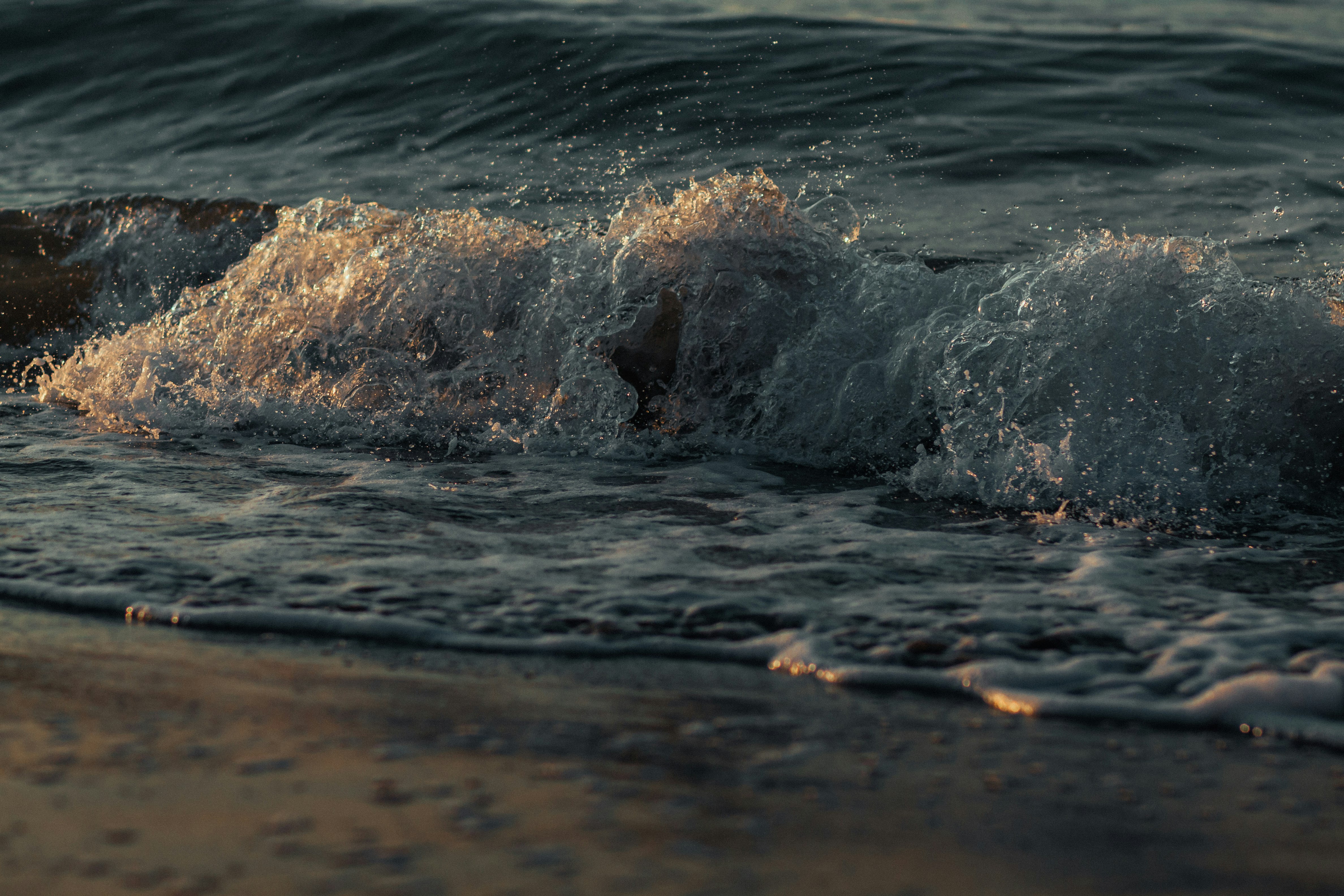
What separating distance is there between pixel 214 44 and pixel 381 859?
10.1 m

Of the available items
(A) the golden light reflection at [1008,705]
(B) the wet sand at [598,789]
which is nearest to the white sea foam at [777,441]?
(A) the golden light reflection at [1008,705]

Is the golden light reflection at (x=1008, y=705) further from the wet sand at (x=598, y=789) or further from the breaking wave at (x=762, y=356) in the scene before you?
the breaking wave at (x=762, y=356)

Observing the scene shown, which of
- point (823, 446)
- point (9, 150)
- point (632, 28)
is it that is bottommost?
point (823, 446)

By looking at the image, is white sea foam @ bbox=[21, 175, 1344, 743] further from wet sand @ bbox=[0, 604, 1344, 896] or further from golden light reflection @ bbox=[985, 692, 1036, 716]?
wet sand @ bbox=[0, 604, 1344, 896]

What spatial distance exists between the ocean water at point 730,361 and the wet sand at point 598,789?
0.20m

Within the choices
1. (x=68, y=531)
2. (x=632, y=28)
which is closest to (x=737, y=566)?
(x=68, y=531)

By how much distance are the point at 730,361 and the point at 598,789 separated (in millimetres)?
2836

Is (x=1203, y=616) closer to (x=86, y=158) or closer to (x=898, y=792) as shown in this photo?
(x=898, y=792)

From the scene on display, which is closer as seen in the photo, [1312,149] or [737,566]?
[737,566]

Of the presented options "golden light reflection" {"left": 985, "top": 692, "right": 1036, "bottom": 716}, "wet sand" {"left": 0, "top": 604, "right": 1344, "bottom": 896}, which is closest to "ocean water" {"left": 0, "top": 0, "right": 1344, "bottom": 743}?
"golden light reflection" {"left": 985, "top": 692, "right": 1036, "bottom": 716}

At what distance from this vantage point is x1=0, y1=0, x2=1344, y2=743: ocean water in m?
2.47

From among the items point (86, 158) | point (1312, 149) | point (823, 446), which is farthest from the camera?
point (86, 158)

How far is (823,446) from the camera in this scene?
13.2 ft

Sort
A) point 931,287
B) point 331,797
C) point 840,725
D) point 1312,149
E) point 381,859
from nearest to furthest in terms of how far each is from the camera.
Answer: point 381,859 < point 331,797 < point 840,725 < point 931,287 < point 1312,149
